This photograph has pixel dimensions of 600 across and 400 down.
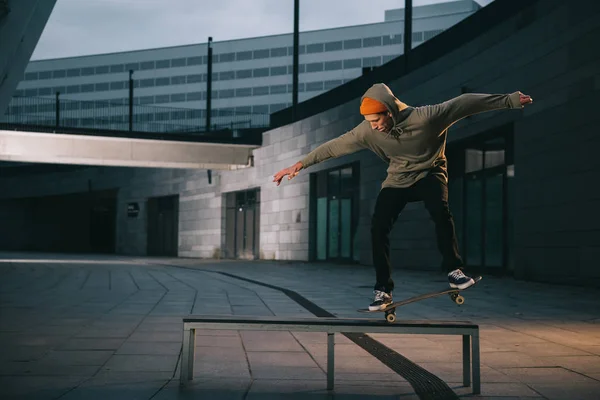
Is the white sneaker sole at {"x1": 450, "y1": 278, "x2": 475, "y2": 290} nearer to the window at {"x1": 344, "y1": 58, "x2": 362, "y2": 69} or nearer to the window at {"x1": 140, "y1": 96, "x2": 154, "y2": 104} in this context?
the window at {"x1": 344, "y1": 58, "x2": 362, "y2": 69}

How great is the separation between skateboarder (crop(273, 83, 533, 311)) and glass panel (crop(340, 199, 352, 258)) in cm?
2142

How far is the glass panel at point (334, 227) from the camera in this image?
28.1 meters

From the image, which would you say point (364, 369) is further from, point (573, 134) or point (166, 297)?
point (573, 134)

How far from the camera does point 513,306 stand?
37.7ft

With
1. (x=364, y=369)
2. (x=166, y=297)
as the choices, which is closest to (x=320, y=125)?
(x=166, y=297)

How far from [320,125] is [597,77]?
1497 centimetres

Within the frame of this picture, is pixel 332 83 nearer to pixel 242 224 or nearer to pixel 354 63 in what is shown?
pixel 354 63

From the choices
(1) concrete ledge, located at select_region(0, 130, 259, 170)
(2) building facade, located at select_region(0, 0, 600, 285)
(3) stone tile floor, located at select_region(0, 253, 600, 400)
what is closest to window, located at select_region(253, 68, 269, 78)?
(2) building facade, located at select_region(0, 0, 600, 285)

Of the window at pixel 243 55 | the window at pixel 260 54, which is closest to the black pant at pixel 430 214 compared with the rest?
the window at pixel 260 54

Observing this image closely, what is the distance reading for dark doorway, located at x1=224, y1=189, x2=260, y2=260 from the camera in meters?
34.4

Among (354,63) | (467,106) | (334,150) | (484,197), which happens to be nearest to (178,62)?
(354,63)

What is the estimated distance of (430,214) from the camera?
570 cm

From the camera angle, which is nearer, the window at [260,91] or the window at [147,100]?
the window at [260,91]

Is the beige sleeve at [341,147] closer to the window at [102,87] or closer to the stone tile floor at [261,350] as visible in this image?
the stone tile floor at [261,350]
